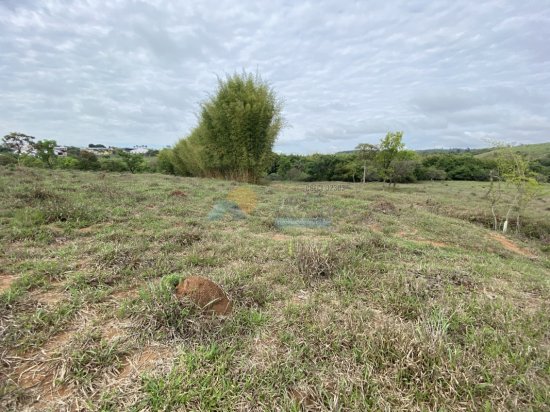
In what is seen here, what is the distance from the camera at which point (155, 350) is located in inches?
56.0

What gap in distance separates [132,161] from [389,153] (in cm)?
1675

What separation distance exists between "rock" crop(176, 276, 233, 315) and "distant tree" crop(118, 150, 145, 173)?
67.5 ft

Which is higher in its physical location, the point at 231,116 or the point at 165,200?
the point at 231,116

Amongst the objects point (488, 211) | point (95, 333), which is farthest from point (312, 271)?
point (488, 211)

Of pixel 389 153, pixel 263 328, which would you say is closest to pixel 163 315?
pixel 263 328

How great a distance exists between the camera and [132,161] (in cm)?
2059

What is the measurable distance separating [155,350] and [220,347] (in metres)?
0.31

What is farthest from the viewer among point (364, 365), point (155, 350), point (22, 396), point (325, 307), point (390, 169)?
point (390, 169)

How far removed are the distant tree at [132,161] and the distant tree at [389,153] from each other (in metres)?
15.9

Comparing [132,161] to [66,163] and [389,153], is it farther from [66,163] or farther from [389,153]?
[389,153]

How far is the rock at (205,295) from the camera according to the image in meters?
1.68

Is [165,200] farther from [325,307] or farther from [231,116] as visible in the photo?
[231,116]

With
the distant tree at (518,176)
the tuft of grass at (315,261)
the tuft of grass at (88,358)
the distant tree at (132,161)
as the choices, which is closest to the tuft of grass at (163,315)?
the tuft of grass at (88,358)

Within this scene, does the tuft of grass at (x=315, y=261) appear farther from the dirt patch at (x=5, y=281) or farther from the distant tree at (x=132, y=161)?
the distant tree at (x=132, y=161)
